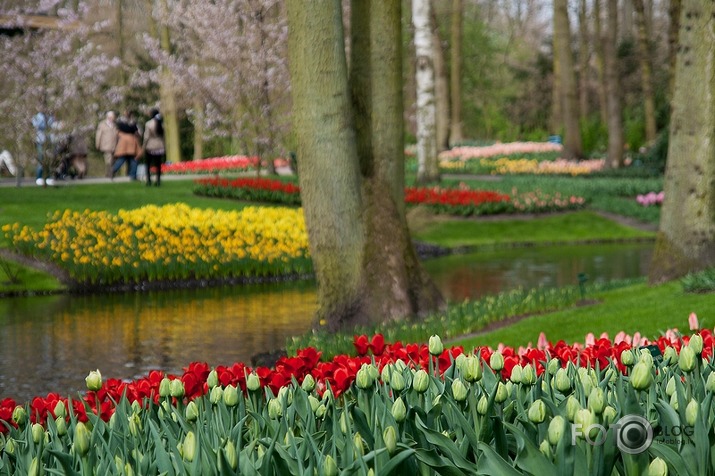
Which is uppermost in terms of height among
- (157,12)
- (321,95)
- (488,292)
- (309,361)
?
(157,12)

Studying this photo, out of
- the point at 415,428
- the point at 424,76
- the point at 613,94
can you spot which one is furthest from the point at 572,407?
the point at 613,94

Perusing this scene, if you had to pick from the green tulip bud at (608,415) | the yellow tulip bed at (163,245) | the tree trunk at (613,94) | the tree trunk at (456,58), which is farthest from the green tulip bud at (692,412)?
the tree trunk at (456,58)

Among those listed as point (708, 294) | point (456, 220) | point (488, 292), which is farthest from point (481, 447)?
point (456, 220)

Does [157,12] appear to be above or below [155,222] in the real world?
above

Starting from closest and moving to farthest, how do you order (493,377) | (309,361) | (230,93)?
(493,377), (309,361), (230,93)

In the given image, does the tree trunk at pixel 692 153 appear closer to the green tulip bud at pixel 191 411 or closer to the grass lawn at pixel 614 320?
the grass lawn at pixel 614 320

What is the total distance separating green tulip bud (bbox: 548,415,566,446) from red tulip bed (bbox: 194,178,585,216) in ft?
63.8

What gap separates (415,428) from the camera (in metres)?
3.59

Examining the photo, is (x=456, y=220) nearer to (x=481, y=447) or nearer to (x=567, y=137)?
(x=567, y=137)

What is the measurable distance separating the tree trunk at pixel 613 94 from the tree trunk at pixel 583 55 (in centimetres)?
721

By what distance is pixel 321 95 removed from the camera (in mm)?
10188

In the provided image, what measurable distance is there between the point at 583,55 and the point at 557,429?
146 ft

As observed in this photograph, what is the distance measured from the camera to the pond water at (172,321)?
32.9 feet

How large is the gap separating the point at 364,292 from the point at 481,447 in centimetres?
759
